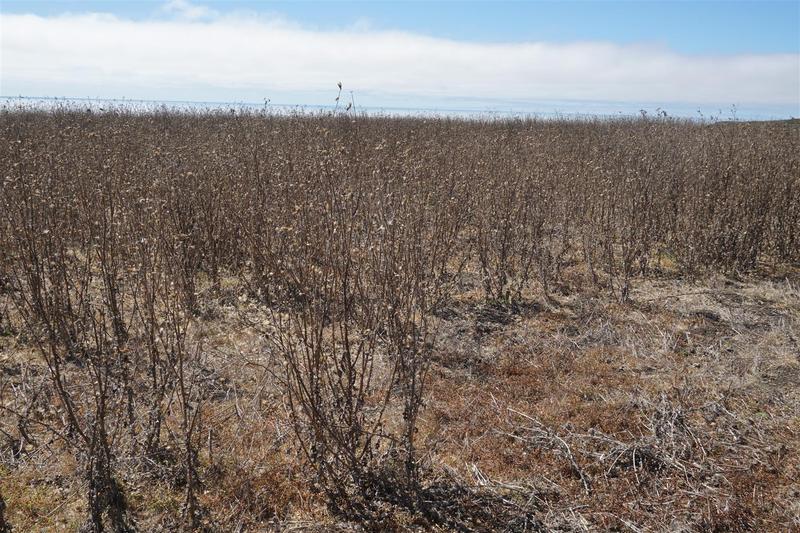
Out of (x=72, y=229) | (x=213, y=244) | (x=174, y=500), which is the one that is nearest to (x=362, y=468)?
(x=174, y=500)

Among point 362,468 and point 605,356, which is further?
point 605,356

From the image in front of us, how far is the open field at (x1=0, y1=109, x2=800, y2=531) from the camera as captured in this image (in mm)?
2830

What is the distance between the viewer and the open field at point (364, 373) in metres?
2.83

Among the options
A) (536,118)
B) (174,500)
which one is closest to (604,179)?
(174,500)

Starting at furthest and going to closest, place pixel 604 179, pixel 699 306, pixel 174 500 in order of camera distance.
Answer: pixel 604 179 → pixel 699 306 → pixel 174 500

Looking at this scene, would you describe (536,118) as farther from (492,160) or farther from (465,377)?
(465,377)

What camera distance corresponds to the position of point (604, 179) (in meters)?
7.34

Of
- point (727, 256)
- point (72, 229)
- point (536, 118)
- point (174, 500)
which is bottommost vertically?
point (174, 500)

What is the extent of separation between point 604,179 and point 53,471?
259 inches

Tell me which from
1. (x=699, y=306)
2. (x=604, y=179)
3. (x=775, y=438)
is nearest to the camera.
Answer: (x=775, y=438)

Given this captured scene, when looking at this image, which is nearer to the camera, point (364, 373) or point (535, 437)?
point (364, 373)

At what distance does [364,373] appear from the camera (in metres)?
3.05

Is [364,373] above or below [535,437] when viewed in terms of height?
above

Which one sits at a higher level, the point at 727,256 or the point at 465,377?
the point at 727,256
